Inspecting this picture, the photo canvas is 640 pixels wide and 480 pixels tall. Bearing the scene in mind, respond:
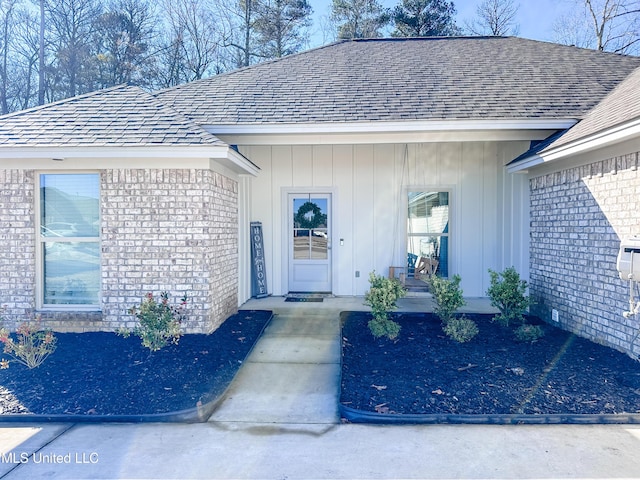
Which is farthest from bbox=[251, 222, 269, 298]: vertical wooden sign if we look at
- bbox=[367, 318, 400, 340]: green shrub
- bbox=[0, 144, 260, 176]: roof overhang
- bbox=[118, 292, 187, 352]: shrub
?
bbox=[367, 318, 400, 340]: green shrub

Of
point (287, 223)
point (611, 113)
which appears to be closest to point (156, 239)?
point (287, 223)

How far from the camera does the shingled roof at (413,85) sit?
6609 mm

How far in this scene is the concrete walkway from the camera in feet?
9.54

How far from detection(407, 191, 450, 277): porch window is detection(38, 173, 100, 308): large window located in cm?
547

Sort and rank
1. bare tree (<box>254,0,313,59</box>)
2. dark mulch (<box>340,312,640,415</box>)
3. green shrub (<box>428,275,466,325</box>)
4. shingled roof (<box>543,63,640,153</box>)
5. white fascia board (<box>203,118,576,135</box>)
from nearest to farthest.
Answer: dark mulch (<box>340,312,640,415</box>), shingled roof (<box>543,63,640,153</box>), green shrub (<box>428,275,466,325</box>), white fascia board (<box>203,118,576,135</box>), bare tree (<box>254,0,313,59</box>)

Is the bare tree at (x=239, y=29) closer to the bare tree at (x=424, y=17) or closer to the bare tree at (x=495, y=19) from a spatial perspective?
the bare tree at (x=424, y=17)

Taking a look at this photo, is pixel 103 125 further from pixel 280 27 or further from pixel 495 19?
pixel 495 19

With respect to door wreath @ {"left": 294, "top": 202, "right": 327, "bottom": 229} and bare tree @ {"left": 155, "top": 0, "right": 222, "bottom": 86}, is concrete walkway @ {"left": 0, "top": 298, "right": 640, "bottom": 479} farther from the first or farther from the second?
bare tree @ {"left": 155, "top": 0, "right": 222, "bottom": 86}

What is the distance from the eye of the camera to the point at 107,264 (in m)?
5.60

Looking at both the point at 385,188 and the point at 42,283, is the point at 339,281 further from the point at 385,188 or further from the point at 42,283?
the point at 42,283

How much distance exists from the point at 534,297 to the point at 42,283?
7.43m

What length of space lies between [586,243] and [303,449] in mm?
4515

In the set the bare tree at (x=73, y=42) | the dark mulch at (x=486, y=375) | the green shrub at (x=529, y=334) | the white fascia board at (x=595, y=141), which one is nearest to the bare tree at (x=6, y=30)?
the bare tree at (x=73, y=42)

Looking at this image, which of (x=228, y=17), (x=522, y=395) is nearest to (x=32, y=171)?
(x=522, y=395)
